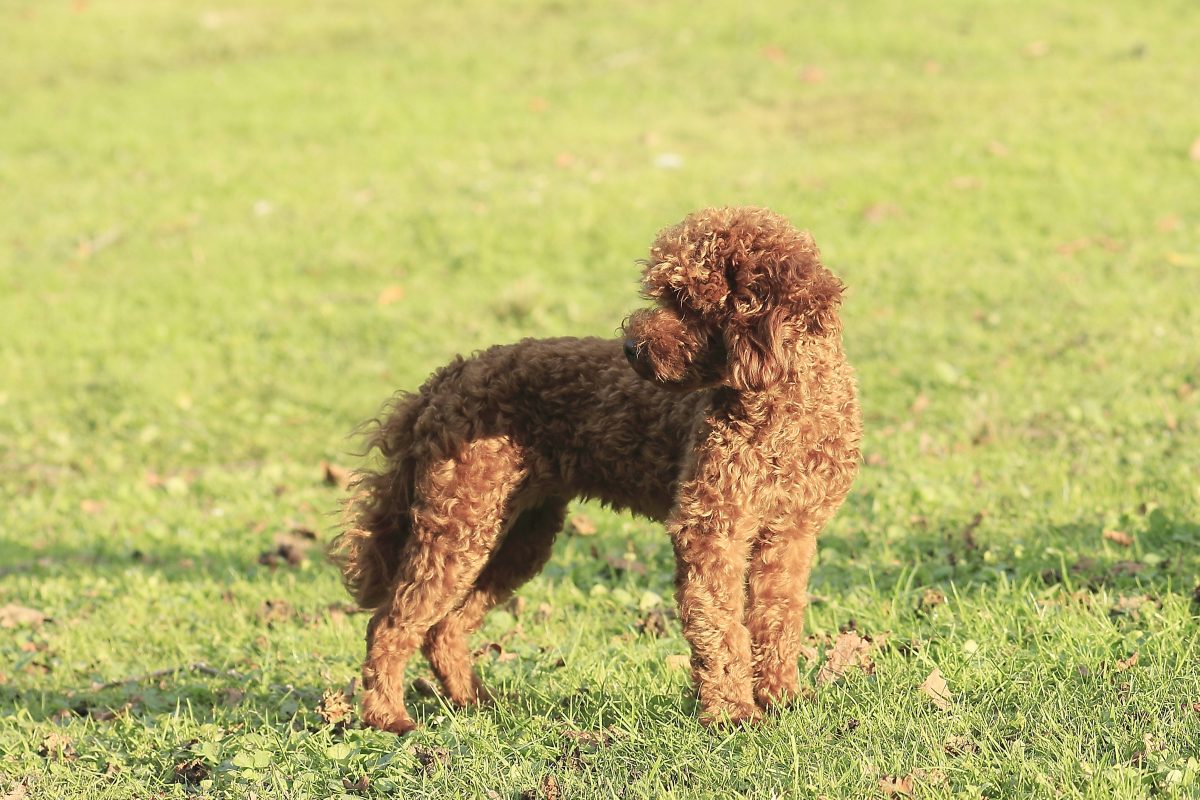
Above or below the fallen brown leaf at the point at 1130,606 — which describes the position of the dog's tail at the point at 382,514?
above

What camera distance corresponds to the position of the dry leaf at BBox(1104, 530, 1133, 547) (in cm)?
610

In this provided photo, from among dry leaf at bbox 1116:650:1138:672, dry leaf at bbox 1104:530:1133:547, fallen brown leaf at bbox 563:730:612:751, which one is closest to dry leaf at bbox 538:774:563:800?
fallen brown leaf at bbox 563:730:612:751

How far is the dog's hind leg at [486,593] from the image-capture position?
17.5 ft

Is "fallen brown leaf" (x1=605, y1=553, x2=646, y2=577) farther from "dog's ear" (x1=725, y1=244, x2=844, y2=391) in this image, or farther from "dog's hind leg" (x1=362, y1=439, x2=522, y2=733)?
"dog's ear" (x1=725, y1=244, x2=844, y2=391)

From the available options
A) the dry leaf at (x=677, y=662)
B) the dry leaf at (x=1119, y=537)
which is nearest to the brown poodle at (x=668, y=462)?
the dry leaf at (x=677, y=662)

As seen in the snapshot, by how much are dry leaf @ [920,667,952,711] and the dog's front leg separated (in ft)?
1.94

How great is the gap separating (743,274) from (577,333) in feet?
23.0

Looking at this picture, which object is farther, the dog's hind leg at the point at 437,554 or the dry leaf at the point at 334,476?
the dry leaf at the point at 334,476

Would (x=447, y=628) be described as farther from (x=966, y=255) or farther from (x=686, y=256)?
(x=966, y=255)

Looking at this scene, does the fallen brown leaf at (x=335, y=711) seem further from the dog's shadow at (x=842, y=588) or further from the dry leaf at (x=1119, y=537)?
the dry leaf at (x=1119, y=537)

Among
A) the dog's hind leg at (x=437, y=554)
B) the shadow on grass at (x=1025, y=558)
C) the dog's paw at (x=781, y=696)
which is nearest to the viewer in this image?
the dog's paw at (x=781, y=696)

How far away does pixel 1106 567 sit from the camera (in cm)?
579

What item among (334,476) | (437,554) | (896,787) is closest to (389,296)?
(334,476)

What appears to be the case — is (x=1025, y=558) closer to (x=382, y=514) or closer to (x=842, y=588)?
(x=842, y=588)
